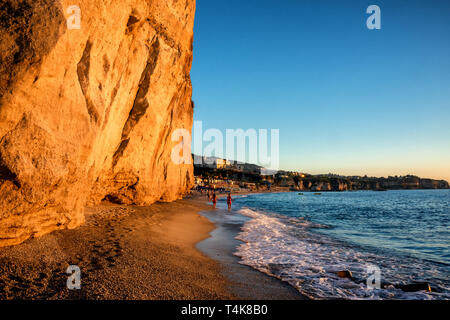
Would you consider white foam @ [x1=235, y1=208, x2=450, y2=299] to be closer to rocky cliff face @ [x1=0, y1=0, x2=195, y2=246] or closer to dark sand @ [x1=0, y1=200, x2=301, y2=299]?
dark sand @ [x1=0, y1=200, x2=301, y2=299]

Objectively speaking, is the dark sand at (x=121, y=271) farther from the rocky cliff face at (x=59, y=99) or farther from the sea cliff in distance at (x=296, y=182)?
the sea cliff in distance at (x=296, y=182)

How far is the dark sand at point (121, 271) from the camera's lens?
4.13 m

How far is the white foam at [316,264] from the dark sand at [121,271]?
2.22ft

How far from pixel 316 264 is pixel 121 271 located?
568cm

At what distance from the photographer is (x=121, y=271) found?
5109 millimetres

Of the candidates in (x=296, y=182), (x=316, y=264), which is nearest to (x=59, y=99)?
(x=316, y=264)

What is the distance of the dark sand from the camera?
4129 mm

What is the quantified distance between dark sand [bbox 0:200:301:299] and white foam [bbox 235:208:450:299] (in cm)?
68

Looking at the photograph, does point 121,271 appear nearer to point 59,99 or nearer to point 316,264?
point 59,99

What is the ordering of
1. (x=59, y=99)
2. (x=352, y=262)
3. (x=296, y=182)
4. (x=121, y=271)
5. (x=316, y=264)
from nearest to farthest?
1. (x=121, y=271)
2. (x=59, y=99)
3. (x=316, y=264)
4. (x=352, y=262)
5. (x=296, y=182)

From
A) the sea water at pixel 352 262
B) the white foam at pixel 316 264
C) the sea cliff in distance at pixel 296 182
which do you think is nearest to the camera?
the white foam at pixel 316 264

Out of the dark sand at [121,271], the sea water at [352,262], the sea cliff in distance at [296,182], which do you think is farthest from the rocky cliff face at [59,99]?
the sea cliff in distance at [296,182]

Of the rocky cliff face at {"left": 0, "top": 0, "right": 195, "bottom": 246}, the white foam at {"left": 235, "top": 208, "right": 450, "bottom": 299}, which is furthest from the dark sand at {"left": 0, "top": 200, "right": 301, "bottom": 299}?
the rocky cliff face at {"left": 0, "top": 0, "right": 195, "bottom": 246}
